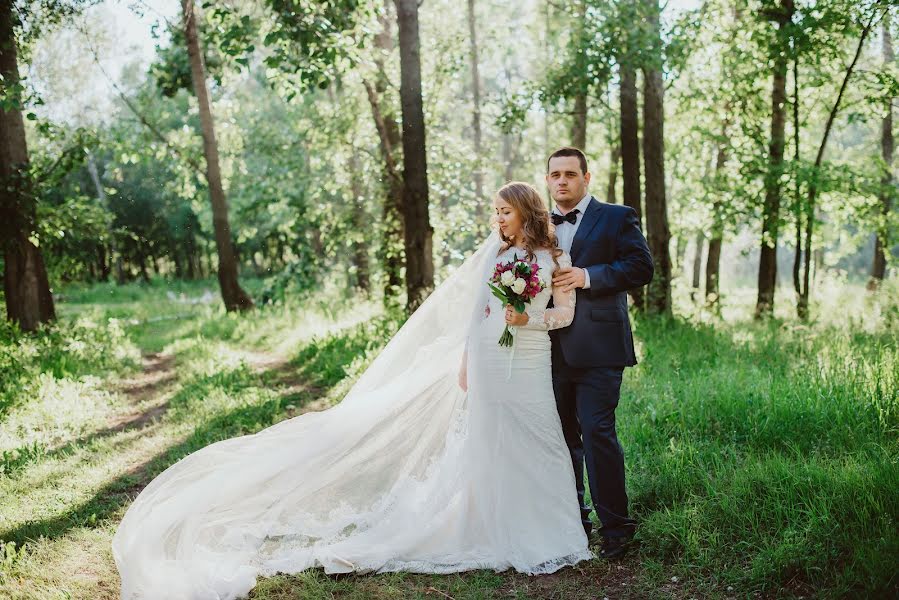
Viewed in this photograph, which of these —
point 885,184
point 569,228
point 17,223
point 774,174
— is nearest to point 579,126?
point 774,174

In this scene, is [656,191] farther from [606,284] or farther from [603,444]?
[603,444]

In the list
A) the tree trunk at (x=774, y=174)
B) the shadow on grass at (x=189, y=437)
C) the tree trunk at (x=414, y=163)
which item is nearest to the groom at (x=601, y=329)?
the shadow on grass at (x=189, y=437)

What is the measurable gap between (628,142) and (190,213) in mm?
36361

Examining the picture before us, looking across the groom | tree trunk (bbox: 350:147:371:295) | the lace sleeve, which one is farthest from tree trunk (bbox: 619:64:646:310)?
the lace sleeve

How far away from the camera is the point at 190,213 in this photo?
4269 centimetres

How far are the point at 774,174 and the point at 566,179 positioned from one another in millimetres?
9565

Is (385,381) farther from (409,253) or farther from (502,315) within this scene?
(409,253)

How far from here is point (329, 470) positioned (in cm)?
477

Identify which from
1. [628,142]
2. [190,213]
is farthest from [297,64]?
[190,213]

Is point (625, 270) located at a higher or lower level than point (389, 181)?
lower

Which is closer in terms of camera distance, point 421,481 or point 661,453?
point 421,481

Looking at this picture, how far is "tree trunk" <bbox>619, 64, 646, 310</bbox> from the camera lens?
37.0 feet

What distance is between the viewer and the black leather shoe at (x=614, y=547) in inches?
162

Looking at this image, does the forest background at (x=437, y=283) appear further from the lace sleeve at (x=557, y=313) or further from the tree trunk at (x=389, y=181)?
the lace sleeve at (x=557, y=313)
